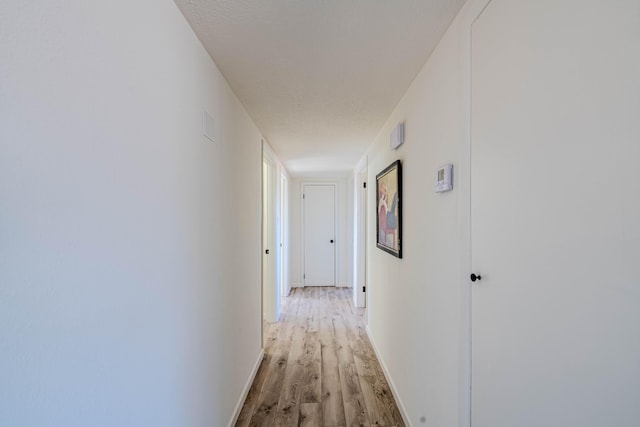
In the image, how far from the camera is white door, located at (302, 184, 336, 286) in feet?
18.5


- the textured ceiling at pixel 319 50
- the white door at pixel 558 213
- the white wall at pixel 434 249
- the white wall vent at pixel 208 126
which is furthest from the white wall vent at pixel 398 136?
the white wall vent at pixel 208 126

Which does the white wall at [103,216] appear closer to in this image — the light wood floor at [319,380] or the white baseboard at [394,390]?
the light wood floor at [319,380]

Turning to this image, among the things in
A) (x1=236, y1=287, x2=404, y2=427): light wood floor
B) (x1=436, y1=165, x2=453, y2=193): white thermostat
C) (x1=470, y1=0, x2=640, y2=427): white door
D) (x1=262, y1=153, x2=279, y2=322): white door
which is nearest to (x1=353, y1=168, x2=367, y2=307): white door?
(x1=236, y1=287, x2=404, y2=427): light wood floor

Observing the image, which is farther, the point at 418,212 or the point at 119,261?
the point at 418,212

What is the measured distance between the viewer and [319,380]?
8.10 ft

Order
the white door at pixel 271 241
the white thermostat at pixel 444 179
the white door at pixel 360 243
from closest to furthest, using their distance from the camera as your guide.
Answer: the white thermostat at pixel 444 179 → the white door at pixel 271 241 → the white door at pixel 360 243

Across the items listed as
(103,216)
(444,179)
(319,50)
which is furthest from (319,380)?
(319,50)

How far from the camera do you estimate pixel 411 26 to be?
1253 mm

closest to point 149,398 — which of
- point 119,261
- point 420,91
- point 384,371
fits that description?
point 119,261

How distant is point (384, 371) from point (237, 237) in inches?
67.9

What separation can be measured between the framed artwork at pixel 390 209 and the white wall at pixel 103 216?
4.16 feet

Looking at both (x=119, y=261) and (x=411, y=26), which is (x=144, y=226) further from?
A: (x=411, y=26)

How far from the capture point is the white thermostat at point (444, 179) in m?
1.28

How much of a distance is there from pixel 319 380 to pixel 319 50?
2.43 meters
